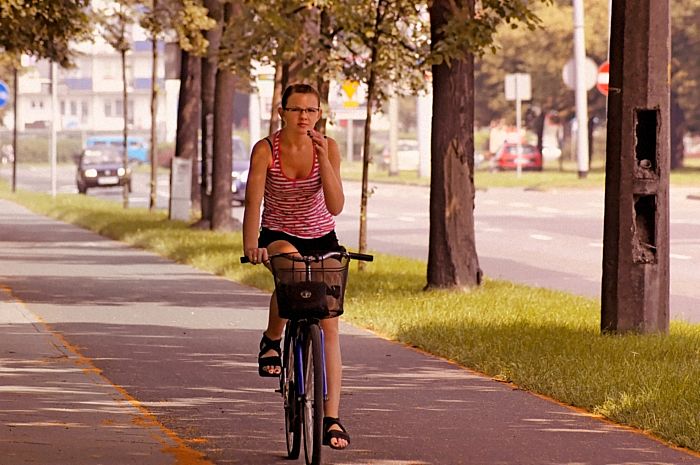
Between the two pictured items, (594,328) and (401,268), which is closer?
(594,328)

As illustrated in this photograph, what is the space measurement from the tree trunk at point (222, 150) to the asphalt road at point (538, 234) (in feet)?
6.44

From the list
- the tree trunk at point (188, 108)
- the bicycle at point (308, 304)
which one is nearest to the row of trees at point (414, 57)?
the bicycle at point (308, 304)

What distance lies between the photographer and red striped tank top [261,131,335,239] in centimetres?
869

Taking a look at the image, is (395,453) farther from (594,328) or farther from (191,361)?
(594,328)

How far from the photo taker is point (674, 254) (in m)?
25.4

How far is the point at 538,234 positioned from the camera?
1211 inches

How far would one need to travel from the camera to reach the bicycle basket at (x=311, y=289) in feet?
27.5

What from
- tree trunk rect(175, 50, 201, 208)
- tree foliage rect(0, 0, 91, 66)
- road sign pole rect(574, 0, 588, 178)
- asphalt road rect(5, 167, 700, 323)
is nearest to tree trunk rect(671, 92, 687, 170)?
asphalt road rect(5, 167, 700, 323)

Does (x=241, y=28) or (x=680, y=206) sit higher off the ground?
(x=241, y=28)

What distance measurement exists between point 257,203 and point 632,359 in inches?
163

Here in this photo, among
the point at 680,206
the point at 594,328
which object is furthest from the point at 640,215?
the point at 680,206

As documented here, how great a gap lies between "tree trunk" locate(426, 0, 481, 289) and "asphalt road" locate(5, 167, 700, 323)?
76.7 inches

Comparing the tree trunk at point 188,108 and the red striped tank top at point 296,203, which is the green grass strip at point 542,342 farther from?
the tree trunk at point 188,108

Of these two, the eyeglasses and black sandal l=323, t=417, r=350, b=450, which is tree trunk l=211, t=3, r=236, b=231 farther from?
black sandal l=323, t=417, r=350, b=450
